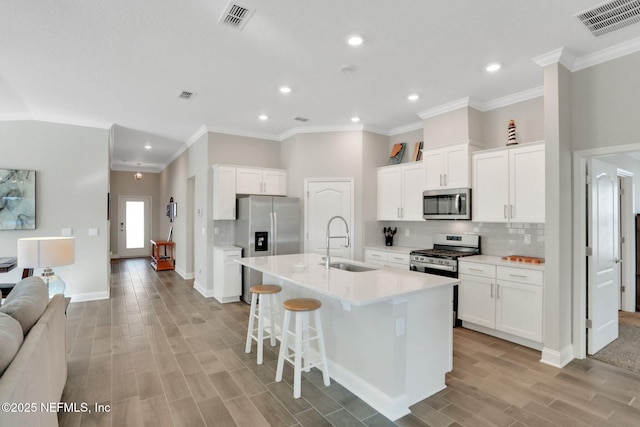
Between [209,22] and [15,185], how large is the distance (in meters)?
4.35

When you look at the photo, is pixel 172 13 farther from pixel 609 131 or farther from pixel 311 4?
pixel 609 131

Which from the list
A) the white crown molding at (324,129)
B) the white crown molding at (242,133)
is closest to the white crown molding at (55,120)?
the white crown molding at (242,133)

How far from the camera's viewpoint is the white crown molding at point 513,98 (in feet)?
12.9

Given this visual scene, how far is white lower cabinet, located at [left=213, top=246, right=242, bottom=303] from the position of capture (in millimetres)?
5320

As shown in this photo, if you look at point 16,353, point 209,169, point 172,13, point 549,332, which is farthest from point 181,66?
point 549,332

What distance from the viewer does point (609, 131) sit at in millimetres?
3113

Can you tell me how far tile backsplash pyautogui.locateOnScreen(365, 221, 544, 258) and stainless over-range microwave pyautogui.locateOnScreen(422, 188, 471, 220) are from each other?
382 mm

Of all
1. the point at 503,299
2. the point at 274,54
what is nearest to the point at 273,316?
the point at 503,299

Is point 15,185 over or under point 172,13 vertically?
under

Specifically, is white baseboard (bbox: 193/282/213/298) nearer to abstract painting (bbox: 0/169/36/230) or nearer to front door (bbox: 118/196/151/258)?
abstract painting (bbox: 0/169/36/230)

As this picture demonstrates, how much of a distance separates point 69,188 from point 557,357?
6.78 m

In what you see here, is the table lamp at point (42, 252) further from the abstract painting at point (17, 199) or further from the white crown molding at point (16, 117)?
the white crown molding at point (16, 117)

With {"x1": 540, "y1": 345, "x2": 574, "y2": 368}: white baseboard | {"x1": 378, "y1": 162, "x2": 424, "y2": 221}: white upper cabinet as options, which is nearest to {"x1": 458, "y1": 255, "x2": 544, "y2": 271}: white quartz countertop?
{"x1": 540, "y1": 345, "x2": 574, "y2": 368}: white baseboard

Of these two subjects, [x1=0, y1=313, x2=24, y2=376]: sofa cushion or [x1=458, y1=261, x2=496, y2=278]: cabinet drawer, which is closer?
[x1=0, y1=313, x2=24, y2=376]: sofa cushion
